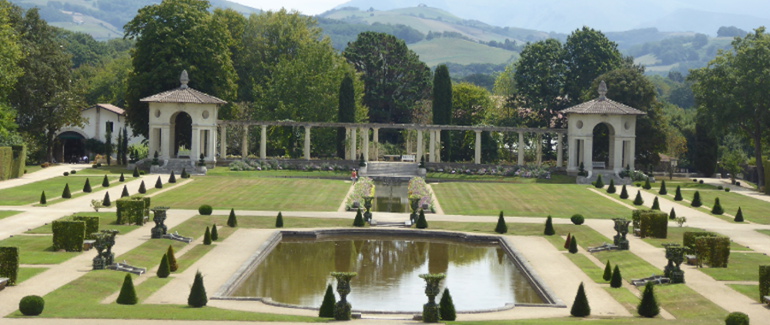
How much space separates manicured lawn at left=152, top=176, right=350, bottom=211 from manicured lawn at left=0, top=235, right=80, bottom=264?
53.7 ft

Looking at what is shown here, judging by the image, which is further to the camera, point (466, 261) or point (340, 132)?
point (340, 132)

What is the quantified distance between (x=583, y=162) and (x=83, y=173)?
43241 mm

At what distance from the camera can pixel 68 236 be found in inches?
1667

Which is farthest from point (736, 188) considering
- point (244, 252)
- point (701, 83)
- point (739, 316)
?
point (739, 316)

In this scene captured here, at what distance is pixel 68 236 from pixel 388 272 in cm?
1374

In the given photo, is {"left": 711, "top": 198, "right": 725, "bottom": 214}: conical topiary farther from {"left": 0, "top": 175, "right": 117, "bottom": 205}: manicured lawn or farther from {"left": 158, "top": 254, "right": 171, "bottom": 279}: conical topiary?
{"left": 0, "top": 175, "right": 117, "bottom": 205}: manicured lawn

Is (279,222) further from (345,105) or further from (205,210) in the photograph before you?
(345,105)

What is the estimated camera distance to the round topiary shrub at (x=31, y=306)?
29.9 meters

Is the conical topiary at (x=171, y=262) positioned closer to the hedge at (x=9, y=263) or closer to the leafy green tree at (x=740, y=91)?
the hedge at (x=9, y=263)

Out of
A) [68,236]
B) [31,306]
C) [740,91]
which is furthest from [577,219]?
[740,91]

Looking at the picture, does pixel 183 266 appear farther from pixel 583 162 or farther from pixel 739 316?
pixel 583 162

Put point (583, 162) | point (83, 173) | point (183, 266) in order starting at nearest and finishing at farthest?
point (183, 266), point (83, 173), point (583, 162)

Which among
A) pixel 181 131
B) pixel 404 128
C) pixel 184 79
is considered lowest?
pixel 181 131

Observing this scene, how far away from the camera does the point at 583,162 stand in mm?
88812
